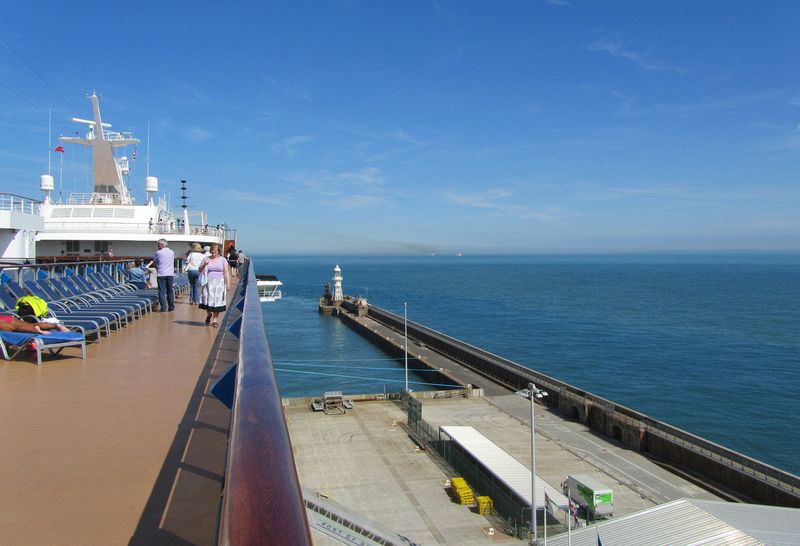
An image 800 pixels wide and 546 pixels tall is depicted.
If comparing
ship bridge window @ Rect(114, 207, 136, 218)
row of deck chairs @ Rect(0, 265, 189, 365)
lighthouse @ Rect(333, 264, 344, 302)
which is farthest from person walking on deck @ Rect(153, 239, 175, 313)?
lighthouse @ Rect(333, 264, 344, 302)

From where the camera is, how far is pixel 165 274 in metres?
11.2

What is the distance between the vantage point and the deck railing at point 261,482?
0.85 meters

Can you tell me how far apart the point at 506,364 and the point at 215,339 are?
101ft

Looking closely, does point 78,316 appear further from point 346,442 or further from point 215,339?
point 346,442

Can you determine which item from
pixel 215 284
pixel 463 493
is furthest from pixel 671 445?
pixel 215 284

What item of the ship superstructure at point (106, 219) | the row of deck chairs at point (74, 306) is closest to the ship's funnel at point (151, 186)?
the ship superstructure at point (106, 219)

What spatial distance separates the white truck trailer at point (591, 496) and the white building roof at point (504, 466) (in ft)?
1.36

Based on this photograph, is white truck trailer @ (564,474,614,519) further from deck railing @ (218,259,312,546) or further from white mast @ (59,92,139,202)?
white mast @ (59,92,139,202)

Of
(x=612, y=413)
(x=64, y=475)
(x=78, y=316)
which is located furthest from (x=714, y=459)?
(x=64, y=475)

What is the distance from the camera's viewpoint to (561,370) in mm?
39031

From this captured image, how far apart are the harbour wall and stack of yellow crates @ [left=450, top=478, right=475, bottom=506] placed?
914cm

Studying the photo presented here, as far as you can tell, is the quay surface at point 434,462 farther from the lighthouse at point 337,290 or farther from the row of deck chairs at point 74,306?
the lighthouse at point 337,290

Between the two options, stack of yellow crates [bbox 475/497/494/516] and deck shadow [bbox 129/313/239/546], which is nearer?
deck shadow [bbox 129/313/239/546]

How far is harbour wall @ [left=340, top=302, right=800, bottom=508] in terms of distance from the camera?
19.7 m
